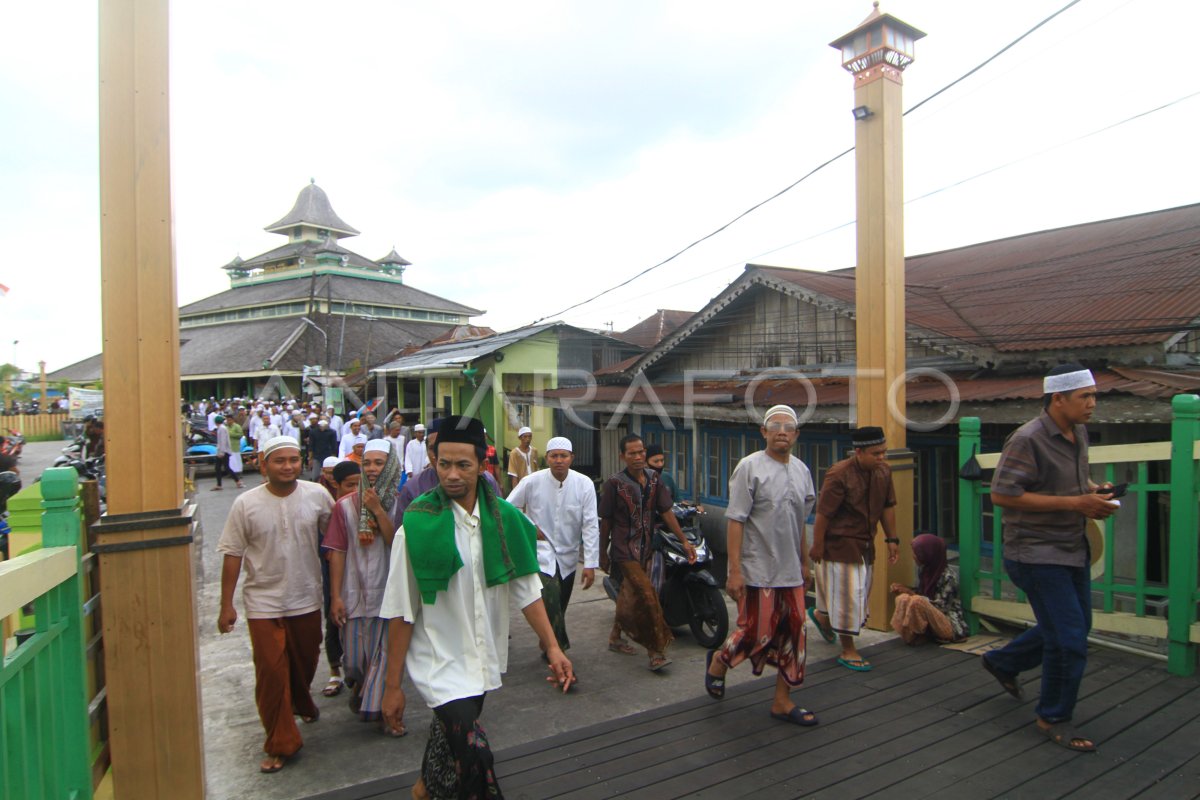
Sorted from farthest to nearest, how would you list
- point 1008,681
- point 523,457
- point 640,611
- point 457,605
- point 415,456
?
point 415,456, point 523,457, point 640,611, point 1008,681, point 457,605

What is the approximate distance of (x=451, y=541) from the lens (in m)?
2.87

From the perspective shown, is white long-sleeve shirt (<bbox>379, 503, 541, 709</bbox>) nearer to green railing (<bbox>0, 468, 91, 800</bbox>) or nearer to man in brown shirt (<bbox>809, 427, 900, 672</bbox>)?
green railing (<bbox>0, 468, 91, 800</bbox>)

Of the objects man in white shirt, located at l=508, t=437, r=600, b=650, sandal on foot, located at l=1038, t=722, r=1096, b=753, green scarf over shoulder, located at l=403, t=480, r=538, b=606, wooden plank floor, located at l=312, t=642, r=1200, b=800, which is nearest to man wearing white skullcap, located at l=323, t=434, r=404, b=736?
wooden plank floor, located at l=312, t=642, r=1200, b=800

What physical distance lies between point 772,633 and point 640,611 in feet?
4.26

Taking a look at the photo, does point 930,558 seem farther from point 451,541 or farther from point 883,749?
point 451,541

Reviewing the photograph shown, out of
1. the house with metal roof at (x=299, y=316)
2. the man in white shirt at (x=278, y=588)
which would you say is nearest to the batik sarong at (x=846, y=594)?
the man in white shirt at (x=278, y=588)

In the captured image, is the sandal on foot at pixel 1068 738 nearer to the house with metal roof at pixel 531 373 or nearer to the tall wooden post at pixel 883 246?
the tall wooden post at pixel 883 246

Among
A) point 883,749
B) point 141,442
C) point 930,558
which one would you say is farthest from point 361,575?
point 930,558

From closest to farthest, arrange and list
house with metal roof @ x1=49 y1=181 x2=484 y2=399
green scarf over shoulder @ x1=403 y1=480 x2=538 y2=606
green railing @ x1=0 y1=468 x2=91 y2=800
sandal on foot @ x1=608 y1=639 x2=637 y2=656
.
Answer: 1. green railing @ x1=0 y1=468 x2=91 y2=800
2. green scarf over shoulder @ x1=403 y1=480 x2=538 y2=606
3. sandal on foot @ x1=608 y1=639 x2=637 y2=656
4. house with metal roof @ x1=49 y1=181 x2=484 y2=399

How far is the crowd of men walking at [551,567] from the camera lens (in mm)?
2943

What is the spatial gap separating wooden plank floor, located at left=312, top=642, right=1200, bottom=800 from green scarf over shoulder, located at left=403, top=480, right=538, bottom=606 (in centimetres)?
116

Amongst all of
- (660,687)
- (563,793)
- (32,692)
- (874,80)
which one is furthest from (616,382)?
(32,692)

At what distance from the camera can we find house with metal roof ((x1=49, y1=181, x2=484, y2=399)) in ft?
119

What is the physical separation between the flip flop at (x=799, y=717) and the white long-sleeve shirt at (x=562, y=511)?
1.80m
